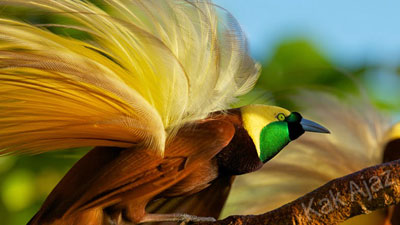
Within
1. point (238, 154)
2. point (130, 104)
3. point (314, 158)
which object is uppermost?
point (130, 104)

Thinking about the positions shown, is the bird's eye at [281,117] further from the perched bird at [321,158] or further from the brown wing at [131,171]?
the perched bird at [321,158]

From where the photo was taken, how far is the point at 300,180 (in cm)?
184

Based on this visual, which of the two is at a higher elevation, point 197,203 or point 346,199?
point 346,199

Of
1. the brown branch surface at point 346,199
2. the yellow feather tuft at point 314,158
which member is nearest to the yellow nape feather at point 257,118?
the brown branch surface at point 346,199

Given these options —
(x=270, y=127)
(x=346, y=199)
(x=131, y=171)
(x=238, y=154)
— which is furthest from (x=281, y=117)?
(x=131, y=171)

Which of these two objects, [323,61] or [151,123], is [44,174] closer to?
[151,123]

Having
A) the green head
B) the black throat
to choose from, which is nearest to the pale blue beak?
the green head

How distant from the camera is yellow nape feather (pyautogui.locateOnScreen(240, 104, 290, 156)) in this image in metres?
1.46

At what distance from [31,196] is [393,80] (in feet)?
4.50

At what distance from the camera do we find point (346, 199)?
1.29 metres

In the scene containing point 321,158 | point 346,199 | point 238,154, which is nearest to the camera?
point 346,199

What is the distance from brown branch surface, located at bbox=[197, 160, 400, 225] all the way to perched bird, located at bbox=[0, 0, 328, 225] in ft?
0.62

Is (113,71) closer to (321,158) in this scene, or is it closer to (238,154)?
(238,154)

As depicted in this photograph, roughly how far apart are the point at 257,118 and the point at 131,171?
0.32m
